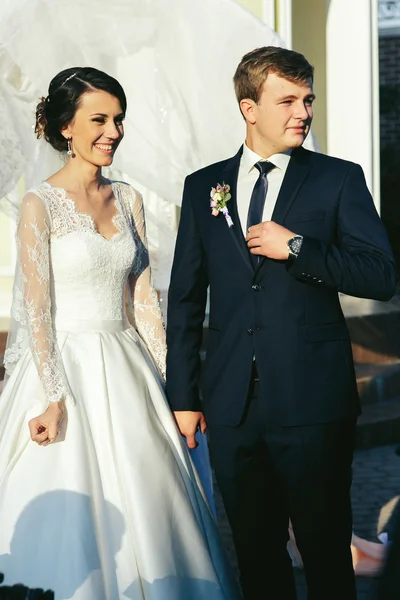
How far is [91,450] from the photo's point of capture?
362cm

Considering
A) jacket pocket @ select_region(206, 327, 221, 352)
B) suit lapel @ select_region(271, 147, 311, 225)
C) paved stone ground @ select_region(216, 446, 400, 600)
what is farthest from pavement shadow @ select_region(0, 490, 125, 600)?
paved stone ground @ select_region(216, 446, 400, 600)

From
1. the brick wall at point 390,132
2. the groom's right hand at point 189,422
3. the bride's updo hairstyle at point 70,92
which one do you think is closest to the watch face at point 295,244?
the groom's right hand at point 189,422

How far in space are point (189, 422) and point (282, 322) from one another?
1.87ft

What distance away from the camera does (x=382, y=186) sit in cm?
1972

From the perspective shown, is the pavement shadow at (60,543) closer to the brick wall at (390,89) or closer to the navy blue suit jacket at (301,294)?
the navy blue suit jacket at (301,294)

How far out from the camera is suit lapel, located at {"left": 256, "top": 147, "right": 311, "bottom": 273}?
320cm

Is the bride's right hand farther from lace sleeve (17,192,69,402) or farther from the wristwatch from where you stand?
the wristwatch

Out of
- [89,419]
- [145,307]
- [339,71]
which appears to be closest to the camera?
[89,419]

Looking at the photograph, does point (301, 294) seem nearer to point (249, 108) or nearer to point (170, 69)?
Answer: point (249, 108)

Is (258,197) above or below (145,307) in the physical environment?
above

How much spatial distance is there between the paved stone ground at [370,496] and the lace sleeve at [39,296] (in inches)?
66.5

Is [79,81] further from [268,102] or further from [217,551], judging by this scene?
[217,551]

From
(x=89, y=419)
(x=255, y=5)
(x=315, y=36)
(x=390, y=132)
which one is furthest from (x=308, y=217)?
(x=390, y=132)

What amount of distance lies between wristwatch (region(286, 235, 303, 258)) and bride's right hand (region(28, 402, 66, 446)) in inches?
44.4
